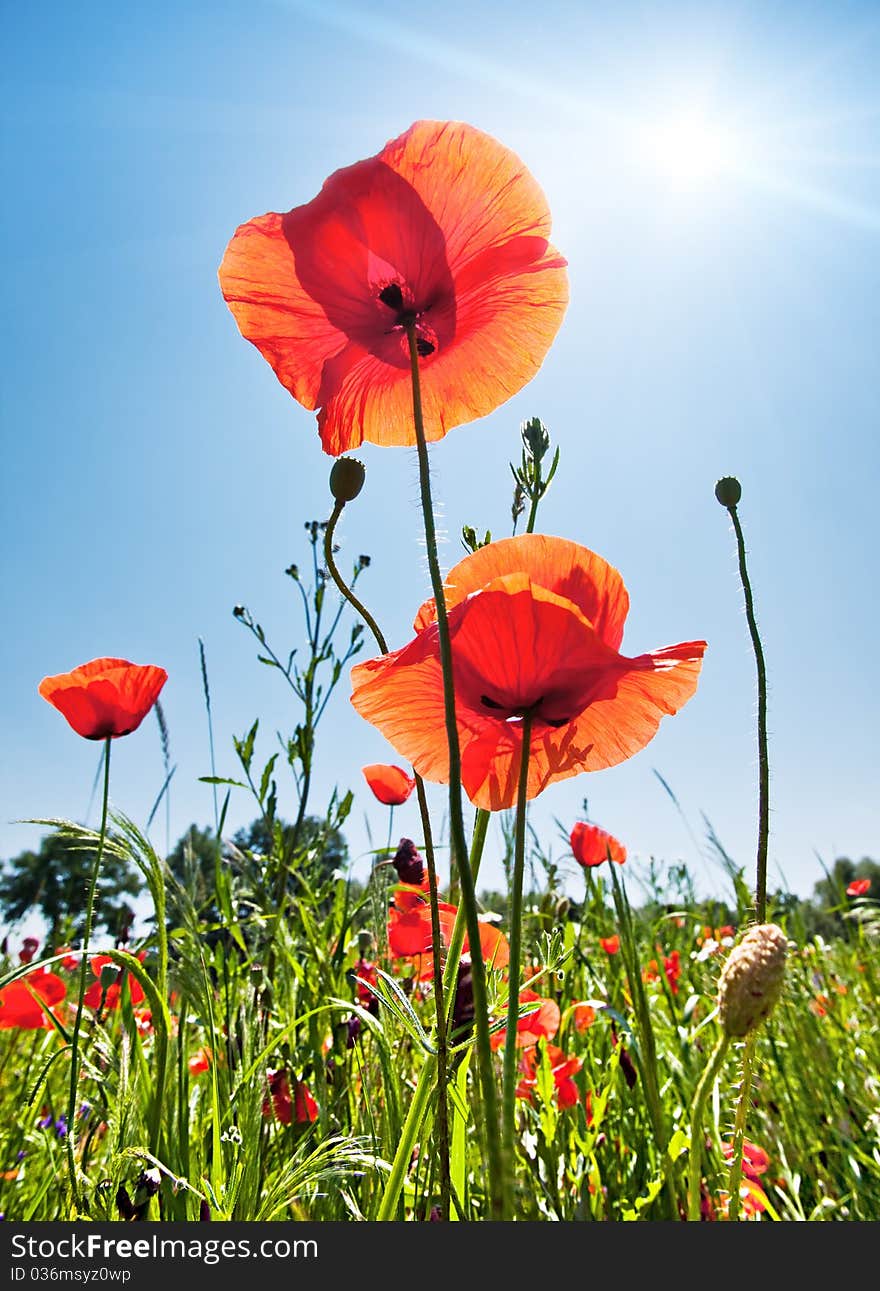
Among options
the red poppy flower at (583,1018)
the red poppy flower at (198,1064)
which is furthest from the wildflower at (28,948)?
the red poppy flower at (583,1018)

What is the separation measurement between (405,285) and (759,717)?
1.99 ft

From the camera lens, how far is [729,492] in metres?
0.88

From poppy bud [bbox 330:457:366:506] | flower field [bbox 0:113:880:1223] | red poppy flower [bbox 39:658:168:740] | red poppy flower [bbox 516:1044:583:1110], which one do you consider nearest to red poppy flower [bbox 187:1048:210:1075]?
flower field [bbox 0:113:880:1223]

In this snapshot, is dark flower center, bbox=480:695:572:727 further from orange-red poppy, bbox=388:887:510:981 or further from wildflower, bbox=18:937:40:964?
wildflower, bbox=18:937:40:964

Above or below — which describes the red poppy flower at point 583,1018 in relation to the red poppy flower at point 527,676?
below

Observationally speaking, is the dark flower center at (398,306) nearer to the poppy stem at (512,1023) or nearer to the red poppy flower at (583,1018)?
the poppy stem at (512,1023)

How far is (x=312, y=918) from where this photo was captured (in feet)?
6.51

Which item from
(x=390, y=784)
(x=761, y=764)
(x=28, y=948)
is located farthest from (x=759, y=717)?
(x=28, y=948)

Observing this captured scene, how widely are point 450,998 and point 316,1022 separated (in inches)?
43.6

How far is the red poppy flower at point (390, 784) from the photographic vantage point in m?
2.31

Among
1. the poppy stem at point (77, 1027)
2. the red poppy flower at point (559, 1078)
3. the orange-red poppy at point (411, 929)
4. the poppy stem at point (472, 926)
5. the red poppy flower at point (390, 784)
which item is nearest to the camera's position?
the poppy stem at point (472, 926)

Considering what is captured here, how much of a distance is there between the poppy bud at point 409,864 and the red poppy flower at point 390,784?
379 millimetres

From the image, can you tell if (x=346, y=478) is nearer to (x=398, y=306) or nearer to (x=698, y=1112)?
(x=398, y=306)

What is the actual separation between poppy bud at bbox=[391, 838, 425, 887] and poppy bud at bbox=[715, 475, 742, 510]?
1.29 m
